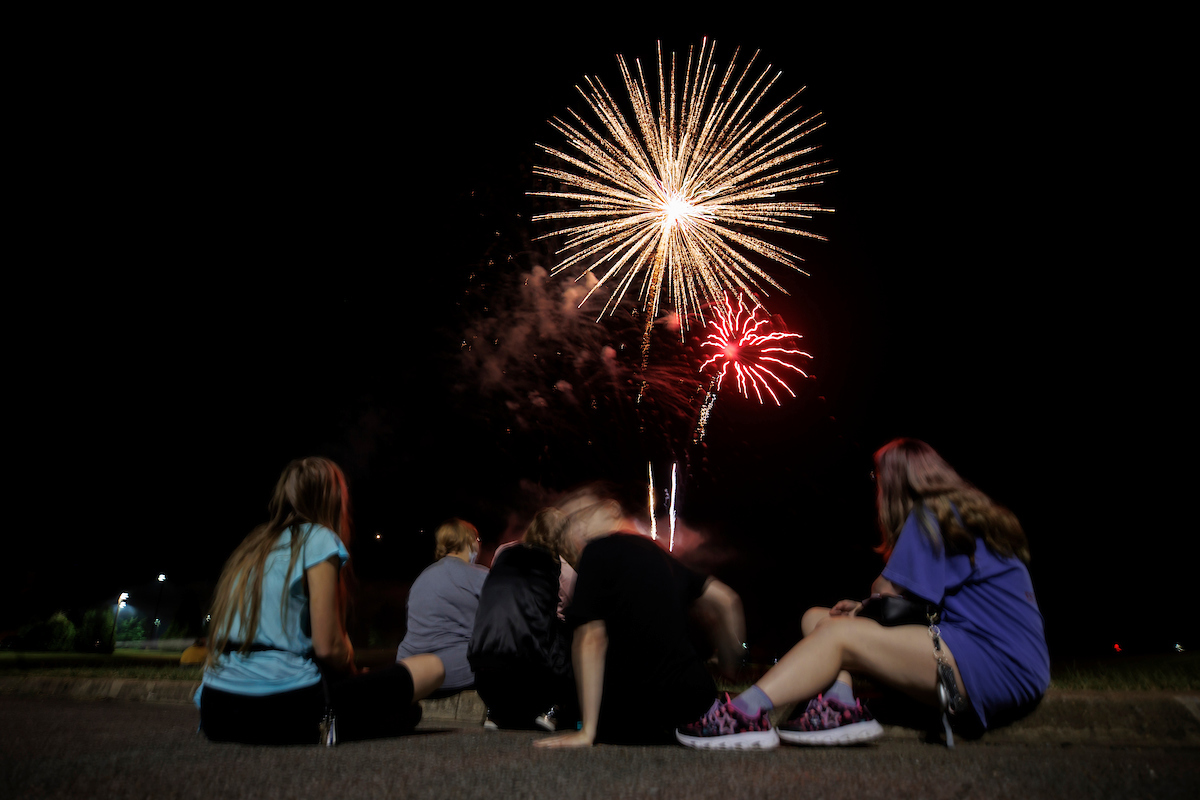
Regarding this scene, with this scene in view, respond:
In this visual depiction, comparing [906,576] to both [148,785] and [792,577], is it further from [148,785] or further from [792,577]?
[792,577]

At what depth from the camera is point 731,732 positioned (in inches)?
114

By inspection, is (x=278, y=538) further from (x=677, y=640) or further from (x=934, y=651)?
(x=934, y=651)

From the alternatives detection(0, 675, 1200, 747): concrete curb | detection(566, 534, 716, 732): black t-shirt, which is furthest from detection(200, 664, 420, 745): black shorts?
detection(0, 675, 1200, 747): concrete curb

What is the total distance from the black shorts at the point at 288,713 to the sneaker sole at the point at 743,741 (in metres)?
1.47

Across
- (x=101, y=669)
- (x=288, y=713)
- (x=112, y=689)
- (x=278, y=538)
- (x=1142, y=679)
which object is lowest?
(x=101, y=669)

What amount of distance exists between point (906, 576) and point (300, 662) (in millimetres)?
2586

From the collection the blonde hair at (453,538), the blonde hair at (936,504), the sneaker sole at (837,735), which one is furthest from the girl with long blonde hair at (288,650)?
the blonde hair at (936,504)

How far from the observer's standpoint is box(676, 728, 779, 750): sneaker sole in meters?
2.86

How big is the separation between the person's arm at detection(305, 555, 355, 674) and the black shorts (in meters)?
0.11

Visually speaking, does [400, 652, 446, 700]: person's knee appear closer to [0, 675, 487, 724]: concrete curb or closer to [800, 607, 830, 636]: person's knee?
[800, 607, 830, 636]: person's knee

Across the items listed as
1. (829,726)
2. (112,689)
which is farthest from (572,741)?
(112,689)

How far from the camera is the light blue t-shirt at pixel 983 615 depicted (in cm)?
291

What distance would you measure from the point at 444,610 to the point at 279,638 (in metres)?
2.25

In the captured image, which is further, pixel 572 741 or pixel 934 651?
pixel 572 741
